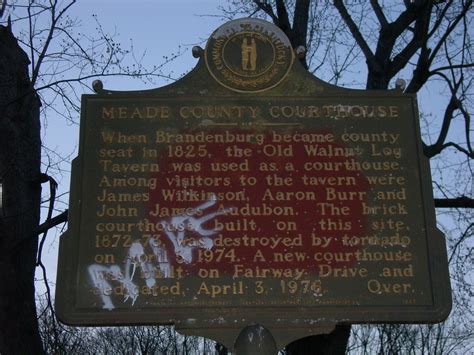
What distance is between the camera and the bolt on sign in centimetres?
685

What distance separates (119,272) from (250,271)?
1295 millimetres

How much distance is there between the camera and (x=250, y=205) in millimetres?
7273

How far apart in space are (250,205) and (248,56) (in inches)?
73.1

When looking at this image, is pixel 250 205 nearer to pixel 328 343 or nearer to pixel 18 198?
pixel 328 343

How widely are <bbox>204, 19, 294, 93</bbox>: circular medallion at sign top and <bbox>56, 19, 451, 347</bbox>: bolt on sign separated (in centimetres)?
2

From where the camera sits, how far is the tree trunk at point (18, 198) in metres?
8.67

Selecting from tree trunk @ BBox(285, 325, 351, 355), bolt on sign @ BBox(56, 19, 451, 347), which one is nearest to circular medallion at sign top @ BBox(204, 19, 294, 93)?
bolt on sign @ BBox(56, 19, 451, 347)

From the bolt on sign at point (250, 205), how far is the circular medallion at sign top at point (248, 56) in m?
0.02

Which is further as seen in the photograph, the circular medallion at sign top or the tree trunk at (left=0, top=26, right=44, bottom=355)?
the tree trunk at (left=0, top=26, right=44, bottom=355)

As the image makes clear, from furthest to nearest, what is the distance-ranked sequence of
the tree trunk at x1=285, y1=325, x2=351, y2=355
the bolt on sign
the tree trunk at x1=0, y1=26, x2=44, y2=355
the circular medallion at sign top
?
the tree trunk at x1=285, y1=325, x2=351, y2=355, the tree trunk at x1=0, y1=26, x2=44, y2=355, the circular medallion at sign top, the bolt on sign

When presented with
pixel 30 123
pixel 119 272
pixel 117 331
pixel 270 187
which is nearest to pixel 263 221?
pixel 270 187

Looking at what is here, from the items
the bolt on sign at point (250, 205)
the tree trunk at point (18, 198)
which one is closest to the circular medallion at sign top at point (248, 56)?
the bolt on sign at point (250, 205)

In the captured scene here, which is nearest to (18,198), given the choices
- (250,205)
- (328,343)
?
(250,205)

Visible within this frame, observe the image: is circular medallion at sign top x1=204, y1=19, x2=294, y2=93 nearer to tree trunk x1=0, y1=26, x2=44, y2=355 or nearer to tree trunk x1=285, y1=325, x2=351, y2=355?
tree trunk x1=0, y1=26, x2=44, y2=355
